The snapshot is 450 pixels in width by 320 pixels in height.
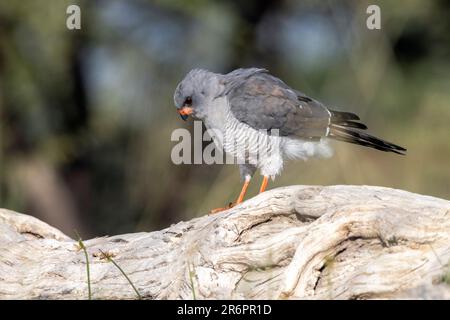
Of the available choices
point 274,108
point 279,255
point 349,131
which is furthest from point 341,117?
point 279,255

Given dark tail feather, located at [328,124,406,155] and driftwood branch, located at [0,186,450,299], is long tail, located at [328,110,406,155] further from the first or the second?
driftwood branch, located at [0,186,450,299]

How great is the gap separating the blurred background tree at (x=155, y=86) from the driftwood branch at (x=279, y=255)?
14.8 ft

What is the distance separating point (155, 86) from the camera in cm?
990

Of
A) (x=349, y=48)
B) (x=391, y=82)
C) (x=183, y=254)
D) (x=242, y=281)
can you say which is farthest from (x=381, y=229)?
(x=391, y=82)

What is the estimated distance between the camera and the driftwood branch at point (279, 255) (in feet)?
11.1

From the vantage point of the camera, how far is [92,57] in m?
10.1

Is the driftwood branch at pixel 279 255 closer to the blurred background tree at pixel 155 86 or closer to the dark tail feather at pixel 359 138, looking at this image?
the dark tail feather at pixel 359 138

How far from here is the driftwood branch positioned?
3371 mm

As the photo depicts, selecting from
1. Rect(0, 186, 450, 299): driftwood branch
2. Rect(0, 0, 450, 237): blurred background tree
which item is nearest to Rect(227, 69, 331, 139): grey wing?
Rect(0, 186, 450, 299): driftwood branch

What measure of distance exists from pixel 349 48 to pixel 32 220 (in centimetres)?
459

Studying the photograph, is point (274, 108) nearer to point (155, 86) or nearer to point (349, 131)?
point (349, 131)

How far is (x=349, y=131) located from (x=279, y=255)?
5.26ft

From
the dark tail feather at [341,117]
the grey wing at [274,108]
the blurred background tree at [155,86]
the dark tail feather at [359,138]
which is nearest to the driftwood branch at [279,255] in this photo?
the dark tail feather at [359,138]
